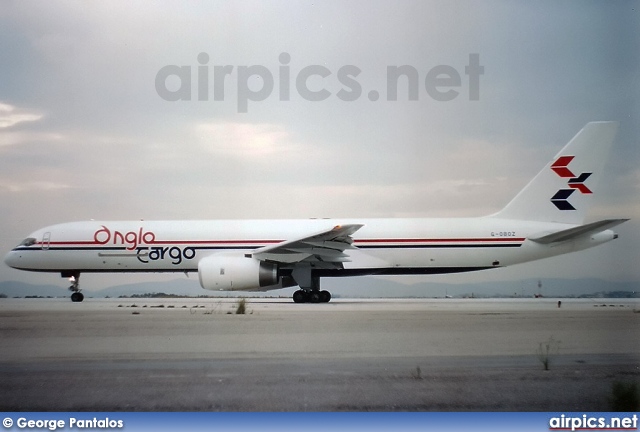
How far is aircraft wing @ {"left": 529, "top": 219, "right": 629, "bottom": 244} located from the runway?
4638mm

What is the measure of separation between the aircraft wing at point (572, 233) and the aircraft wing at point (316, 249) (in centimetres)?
500

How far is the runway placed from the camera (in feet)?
18.3

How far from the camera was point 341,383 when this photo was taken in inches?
238

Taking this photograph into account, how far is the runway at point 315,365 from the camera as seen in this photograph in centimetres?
559

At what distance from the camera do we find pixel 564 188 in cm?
1695

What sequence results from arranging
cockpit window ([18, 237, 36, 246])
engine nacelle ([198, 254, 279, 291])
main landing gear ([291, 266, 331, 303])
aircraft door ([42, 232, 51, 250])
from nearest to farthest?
engine nacelle ([198, 254, 279, 291]), main landing gear ([291, 266, 331, 303]), aircraft door ([42, 232, 51, 250]), cockpit window ([18, 237, 36, 246])

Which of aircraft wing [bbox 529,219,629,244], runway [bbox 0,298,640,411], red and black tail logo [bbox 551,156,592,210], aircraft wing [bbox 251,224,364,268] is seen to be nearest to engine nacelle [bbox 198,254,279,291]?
aircraft wing [bbox 251,224,364,268]

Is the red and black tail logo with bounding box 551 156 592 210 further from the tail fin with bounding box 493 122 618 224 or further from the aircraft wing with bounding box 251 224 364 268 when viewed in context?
the aircraft wing with bounding box 251 224 364 268

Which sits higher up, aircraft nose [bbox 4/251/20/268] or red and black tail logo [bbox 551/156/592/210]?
red and black tail logo [bbox 551/156/592/210]

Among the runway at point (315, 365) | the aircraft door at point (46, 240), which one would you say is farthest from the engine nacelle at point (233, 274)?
the aircraft door at point (46, 240)

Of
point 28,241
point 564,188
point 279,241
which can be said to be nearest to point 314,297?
point 279,241

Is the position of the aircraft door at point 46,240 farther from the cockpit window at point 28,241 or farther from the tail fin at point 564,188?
the tail fin at point 564,188

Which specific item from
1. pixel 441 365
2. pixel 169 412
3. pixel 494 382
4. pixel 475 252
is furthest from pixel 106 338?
pixel 475 252

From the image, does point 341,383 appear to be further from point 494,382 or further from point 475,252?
point 475,252
